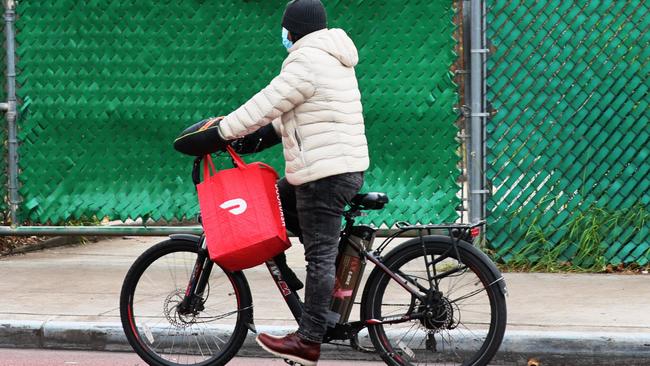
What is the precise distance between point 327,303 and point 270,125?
2.99 ft

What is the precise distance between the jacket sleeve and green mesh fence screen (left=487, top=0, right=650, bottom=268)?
3251mm

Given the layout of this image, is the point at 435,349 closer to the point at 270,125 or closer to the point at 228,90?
the point at 270,125

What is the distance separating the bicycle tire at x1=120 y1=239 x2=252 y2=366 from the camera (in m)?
5.70

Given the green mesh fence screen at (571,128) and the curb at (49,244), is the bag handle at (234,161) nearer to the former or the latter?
the green mesh fence screen at (571,128)

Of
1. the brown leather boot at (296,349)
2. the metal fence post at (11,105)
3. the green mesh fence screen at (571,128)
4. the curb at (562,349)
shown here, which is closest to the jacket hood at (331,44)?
the brown leather boot at (296,349)

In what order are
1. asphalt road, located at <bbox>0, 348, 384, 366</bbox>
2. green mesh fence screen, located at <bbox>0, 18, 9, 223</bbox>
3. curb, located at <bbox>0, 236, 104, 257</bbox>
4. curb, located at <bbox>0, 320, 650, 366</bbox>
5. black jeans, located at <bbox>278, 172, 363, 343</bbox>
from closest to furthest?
black jeans, located at <bbox>278, 172, 363, 343</bbox> < curb, located at <bbox>0, 320, 650, 366</bbox> < asphalt road, located at <bbox>0, 348, 384, 366</bbox> < green mesh fence screen, located at <bbox>0, 18, 9, 223</bbox> < curb, located at <bbox>0, 236, 104, 257</bbox>

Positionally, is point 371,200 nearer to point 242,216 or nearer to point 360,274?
point 360,274

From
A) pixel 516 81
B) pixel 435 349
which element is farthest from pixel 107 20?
pixel 435 349

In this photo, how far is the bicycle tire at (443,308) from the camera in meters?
5.37

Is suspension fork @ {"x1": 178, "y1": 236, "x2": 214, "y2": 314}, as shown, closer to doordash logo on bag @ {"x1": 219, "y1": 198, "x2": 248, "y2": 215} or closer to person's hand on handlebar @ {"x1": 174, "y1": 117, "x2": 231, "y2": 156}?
doordash logo on bag @ {"x1": 219, "y1": 198, "x2": 248, "y2": 215}

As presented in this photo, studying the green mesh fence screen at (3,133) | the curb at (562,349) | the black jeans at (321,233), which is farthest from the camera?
the green mesh fence screen at (3,133)

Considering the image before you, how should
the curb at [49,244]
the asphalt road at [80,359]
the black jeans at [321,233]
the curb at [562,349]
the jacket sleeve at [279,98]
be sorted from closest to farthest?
the jacket sleeve at [279,98], the black jeans at [321,233], the curb at [562,349], the asphalt road at [80,359], the curb at [49,244]

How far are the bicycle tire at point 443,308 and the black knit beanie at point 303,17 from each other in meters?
1.09

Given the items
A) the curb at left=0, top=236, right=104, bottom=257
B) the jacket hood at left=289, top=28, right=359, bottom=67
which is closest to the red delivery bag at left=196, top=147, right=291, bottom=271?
the jacket hood at left=289, top=28, right=359, bottom=67
